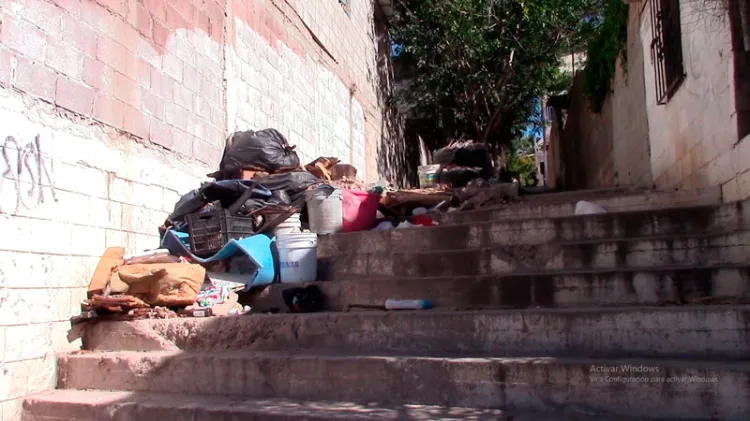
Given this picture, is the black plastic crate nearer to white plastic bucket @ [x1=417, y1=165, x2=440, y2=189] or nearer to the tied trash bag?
white plastic bucket @ [x1=417, y1=165, x2=440, y2=189]

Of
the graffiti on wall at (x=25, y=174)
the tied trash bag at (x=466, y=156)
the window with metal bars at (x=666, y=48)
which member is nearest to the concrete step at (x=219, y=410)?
the graffiti on wall at (x=25, y=174)

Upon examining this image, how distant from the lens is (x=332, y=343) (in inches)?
150

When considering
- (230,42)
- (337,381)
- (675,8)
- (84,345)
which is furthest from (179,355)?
(675,8)

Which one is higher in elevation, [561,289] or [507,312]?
[561,289]

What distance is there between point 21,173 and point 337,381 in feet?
7.92

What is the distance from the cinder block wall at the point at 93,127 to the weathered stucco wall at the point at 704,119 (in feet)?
15.3

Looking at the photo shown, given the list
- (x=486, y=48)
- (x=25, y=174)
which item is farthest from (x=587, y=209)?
(x=486, y=48)

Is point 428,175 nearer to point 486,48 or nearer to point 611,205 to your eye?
point 611,205

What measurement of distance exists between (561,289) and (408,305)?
1038mm

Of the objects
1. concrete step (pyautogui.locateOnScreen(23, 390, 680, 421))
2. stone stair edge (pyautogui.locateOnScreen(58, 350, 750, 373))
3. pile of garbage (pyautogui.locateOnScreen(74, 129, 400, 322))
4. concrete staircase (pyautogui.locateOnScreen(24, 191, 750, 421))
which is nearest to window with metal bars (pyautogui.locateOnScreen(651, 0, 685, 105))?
concrete staircase (pyautogui.locateOnScreen(24, 191, 750, 421))

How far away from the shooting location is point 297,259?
492cm

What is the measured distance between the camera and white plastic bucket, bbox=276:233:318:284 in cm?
490

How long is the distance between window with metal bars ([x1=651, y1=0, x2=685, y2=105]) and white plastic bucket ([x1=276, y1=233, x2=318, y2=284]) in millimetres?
3884

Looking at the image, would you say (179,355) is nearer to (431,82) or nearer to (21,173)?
(21,173)
